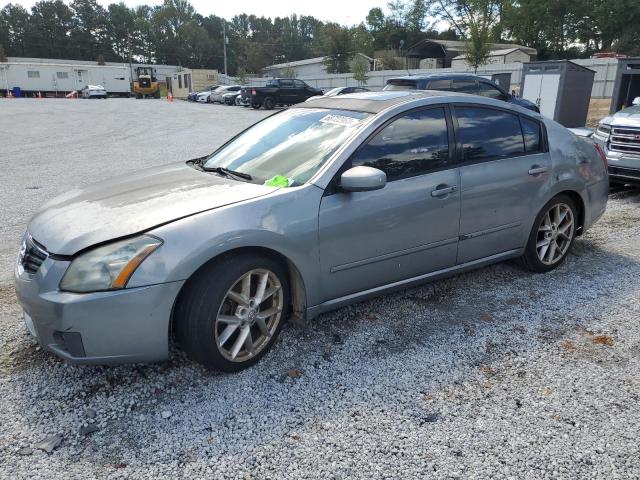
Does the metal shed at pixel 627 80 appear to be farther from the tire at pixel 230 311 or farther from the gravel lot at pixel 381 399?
the tire at pixel 230 311

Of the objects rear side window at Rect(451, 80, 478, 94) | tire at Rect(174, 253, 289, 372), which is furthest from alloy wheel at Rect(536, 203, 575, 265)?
rear side window at Rect(451, 80, 478, 94)

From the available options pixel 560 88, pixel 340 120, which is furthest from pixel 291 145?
pixel 560 88

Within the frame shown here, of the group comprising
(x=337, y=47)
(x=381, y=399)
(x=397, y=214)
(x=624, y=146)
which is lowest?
(x=381, y=399)

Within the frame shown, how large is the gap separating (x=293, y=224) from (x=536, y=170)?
2.26 metres

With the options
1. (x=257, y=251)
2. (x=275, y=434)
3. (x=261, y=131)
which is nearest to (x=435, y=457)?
(x=275, y=434)

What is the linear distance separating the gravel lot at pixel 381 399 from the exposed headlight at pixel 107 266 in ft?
2.08

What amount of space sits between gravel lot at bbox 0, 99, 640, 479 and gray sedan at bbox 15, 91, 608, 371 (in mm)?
269

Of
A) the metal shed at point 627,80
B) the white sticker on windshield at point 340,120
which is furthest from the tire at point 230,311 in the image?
the metal shed at point 627,80

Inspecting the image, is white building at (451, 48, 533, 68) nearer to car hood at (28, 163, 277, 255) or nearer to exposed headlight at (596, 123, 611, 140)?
exposed headlight at (596, 123, 611, 140)

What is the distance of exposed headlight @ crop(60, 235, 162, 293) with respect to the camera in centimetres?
246

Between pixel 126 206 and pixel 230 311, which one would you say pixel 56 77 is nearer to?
pixel 126 206

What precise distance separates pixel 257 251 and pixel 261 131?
56.5 inches

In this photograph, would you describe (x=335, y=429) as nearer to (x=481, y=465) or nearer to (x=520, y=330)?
(x=481, y=465)

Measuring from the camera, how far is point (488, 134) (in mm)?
3859
